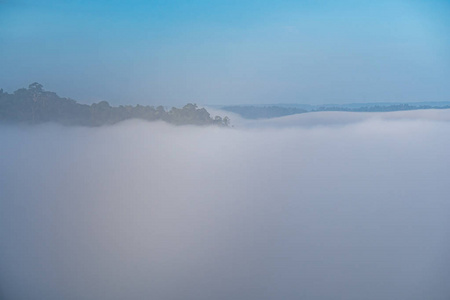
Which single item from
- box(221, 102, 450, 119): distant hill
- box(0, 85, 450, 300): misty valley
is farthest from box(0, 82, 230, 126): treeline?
box(221, 102, 450, 119): distant hill

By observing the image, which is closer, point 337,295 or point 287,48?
point 337,295

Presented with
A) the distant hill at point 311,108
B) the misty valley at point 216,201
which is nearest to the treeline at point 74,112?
the misty valley at point 216,201

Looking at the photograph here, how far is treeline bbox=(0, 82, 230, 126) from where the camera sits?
162 centimetres

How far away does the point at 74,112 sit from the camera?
163 centimetres

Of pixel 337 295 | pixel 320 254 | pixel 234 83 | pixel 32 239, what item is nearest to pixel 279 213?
pixel 320 254

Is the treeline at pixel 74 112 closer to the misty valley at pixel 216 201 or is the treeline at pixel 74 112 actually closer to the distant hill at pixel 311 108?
the misty valley at pixel 216 201

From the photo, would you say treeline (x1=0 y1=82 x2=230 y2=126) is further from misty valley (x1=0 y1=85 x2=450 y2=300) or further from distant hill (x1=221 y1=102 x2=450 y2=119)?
distant hill (x1=221 y1=102 x2=450 y2=119)

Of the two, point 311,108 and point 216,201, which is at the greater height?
point 311,108

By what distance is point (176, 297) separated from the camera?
1.60 meters

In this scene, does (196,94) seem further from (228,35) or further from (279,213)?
(279,213)

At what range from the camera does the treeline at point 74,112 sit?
162 centimetres

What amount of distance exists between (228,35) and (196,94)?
1.14 ft

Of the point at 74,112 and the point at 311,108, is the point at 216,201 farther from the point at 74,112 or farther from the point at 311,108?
the point at 74,112

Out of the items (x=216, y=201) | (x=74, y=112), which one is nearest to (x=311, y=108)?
(x=216, y=201)
